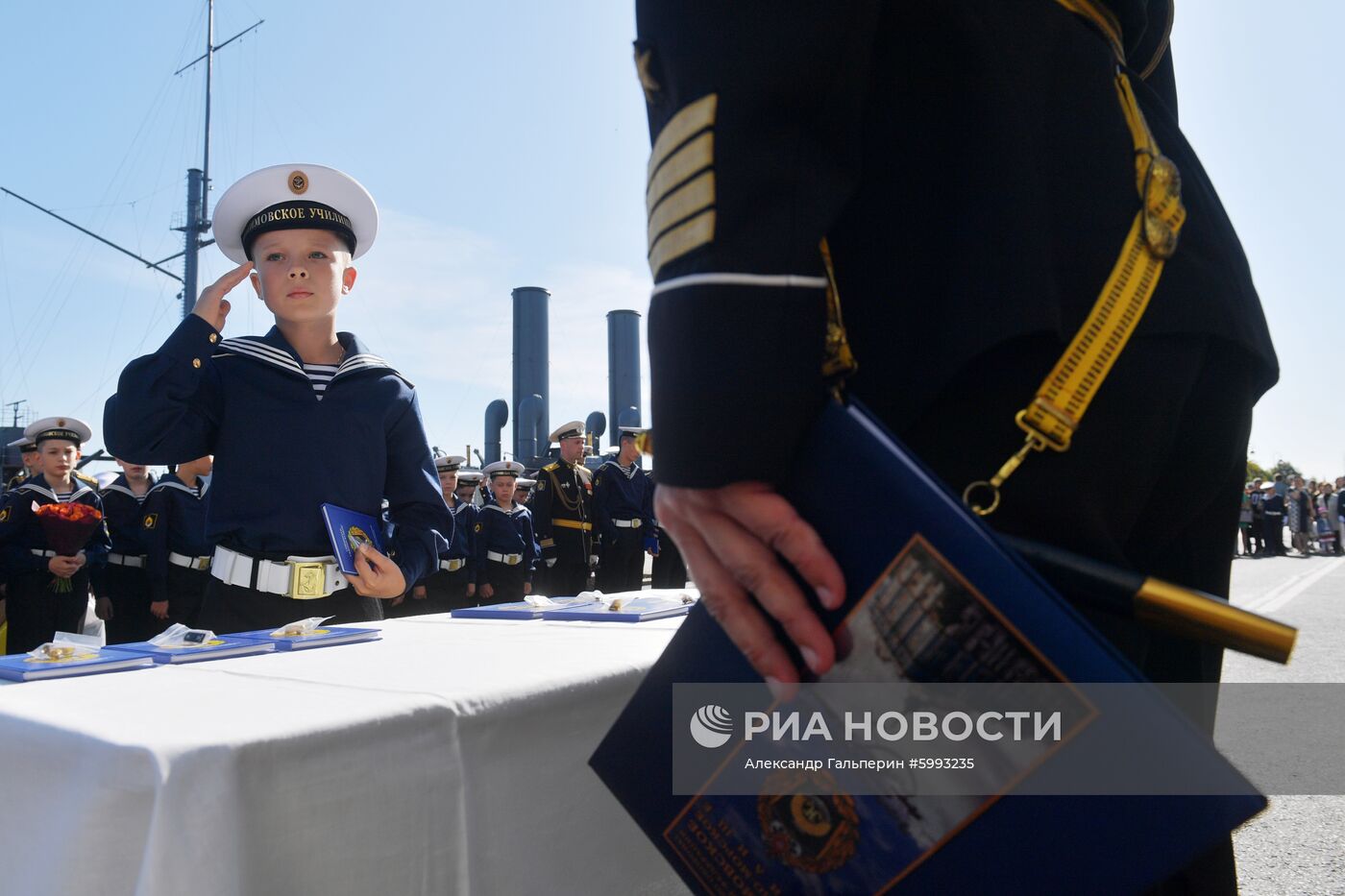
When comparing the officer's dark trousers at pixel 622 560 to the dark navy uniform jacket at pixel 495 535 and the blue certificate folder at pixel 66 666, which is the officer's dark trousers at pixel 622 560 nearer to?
the dark navy uniform jacket at pixel 495 535

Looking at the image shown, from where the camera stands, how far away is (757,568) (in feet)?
2.32

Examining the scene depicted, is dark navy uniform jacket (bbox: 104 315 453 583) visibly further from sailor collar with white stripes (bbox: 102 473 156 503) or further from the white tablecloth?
sailor collar with white stripes (bbox: 102 473 156 503)

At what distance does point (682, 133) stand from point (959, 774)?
0.54 m

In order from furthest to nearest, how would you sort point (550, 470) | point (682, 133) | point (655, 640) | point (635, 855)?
1. point (550, 470)
2. point (655, 640)
3. point (635, 855)
4. point (682, 133)

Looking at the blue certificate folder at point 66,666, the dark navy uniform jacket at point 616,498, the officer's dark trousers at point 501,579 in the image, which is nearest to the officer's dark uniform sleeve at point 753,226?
the blue certificate folder at point 66,666

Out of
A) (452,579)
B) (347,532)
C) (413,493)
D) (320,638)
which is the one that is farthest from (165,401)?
(452,579)

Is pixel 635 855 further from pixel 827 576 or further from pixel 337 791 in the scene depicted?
pixel 827 576

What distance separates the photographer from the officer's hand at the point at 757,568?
693 mm

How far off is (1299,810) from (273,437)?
9.08 feet

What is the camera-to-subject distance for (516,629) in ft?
6.01

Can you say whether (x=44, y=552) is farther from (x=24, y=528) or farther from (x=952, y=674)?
(x=952, y=674)

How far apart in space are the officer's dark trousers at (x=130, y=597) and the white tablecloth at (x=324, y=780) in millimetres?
6440

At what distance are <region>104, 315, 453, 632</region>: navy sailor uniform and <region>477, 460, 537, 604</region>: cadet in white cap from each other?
743cm

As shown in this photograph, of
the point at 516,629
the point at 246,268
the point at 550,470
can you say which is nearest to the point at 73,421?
the point at 550,470
